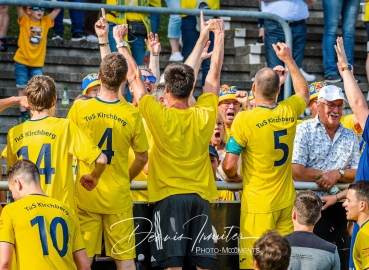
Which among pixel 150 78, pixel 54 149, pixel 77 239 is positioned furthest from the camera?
pixel 150 78

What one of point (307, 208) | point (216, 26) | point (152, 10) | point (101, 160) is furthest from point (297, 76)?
point (152, 10)

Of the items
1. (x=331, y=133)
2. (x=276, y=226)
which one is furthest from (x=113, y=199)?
(x=331, y=133)

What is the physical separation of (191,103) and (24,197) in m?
2.46

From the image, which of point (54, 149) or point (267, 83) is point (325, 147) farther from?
point (54, 149)

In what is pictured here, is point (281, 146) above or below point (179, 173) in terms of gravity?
above

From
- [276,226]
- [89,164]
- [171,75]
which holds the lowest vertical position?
[276,226]

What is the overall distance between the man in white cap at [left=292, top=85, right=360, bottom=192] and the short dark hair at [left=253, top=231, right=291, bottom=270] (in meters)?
2.77

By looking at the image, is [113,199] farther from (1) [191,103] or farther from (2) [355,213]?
(2) [355,213]

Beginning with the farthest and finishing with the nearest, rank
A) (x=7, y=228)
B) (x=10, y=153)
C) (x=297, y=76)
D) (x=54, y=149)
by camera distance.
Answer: (x=297, y=76), (x=10, y=153), (x=54, y=149), (x=7, y=228)

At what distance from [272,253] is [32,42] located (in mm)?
7345

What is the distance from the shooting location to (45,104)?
8.74 metres

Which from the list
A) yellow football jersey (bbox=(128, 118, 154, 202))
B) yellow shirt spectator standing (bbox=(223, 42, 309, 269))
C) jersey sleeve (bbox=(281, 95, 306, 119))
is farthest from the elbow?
jersey sleeve (bbox=(281, 95, 306, 119))

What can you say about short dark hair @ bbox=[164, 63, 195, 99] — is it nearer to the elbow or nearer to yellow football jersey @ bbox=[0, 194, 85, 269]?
the elbow

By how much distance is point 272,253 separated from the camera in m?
7.16
